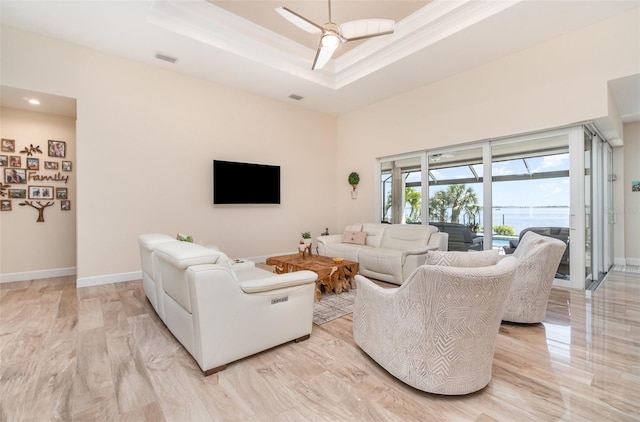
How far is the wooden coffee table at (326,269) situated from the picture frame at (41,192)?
3.87 meters

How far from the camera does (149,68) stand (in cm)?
466

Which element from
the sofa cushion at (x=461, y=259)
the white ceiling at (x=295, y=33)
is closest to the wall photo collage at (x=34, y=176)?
the white ceiling at (x=295, y=33)

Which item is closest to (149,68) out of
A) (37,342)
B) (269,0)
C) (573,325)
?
(269,0)

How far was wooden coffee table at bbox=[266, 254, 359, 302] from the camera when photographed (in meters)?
3.53

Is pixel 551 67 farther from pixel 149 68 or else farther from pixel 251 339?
pixel 149 68

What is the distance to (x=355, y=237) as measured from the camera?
17.6 feet

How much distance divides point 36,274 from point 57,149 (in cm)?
204

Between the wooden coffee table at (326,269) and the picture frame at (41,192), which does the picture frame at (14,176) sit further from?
the wooden coffee table at (326,269)

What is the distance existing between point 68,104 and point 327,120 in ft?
16.3

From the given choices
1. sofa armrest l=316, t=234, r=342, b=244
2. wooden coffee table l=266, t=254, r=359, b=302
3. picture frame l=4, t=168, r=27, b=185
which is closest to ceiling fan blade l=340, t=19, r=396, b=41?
wooden coffee table l=266, t=254, r=359, b=302

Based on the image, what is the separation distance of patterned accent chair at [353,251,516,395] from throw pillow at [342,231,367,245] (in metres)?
3.38

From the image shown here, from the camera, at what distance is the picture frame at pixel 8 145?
4.34 meters

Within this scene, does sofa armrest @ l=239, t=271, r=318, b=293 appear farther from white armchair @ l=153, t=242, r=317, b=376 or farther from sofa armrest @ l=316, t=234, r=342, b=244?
sofa armrest @ l=316, t=234, r=342, b=244

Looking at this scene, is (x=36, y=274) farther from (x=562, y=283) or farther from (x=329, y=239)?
(x=562, y=283)
